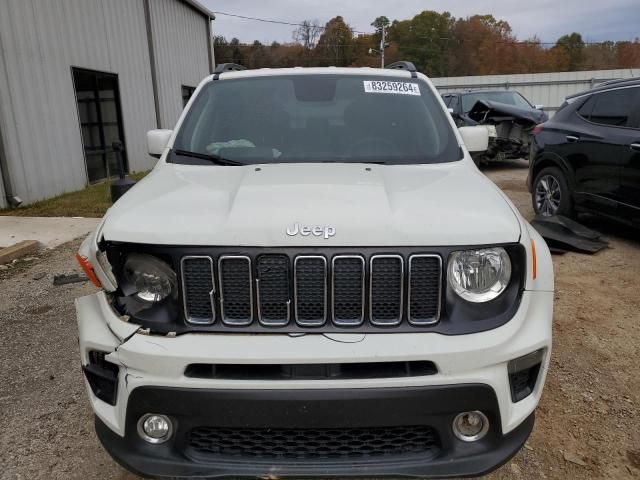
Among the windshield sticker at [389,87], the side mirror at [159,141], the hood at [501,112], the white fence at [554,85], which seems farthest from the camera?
the white fence at [554,85]

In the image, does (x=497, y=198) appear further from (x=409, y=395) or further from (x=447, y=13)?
(x=447, y=13)

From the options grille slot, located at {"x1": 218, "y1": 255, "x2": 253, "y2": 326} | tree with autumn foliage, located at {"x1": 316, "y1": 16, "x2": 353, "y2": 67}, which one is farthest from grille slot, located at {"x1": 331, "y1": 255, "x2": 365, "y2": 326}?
tree with autumn foliage, located at {"x1": 316, "y1": 16, "x2": 353, "y2": 67}

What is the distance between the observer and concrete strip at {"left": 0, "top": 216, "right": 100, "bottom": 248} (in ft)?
20.5

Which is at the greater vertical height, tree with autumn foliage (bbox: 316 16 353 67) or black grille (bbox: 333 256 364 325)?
tree with autumn foliage (bbox: 316 16 353 67)

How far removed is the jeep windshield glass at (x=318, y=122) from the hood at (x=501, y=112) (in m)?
8.29

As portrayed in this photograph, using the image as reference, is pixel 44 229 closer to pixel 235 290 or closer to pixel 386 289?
pixel 235 290

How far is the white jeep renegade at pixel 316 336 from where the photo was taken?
1.76 m

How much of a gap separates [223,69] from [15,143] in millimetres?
6221

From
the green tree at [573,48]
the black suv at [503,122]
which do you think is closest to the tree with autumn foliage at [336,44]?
the green tree at [573,48]

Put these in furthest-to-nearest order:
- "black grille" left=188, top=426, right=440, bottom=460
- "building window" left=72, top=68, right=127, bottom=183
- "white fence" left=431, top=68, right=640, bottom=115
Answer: "white fence" left=431, top=68, right=640, bottom=115, "building window" left=72, top=68, right=127, bottom=183, "black grille" left=188, top=426, right=440, bottom=460

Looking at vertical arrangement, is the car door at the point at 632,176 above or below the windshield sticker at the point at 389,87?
below

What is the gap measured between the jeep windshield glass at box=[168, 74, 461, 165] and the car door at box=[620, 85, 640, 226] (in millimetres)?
2908

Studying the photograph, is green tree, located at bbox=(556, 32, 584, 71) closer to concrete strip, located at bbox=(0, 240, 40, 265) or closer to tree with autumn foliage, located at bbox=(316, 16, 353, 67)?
tree with autumn foliage, located at bbox=(316, 16, 353, 67)

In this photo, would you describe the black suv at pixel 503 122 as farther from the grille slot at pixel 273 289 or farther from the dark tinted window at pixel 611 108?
the grille slot at pixel 273 289
